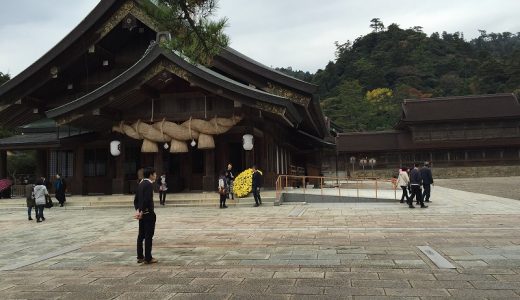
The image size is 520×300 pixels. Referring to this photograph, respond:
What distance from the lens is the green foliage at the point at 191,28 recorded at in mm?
5738

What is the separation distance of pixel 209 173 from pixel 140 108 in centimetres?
434

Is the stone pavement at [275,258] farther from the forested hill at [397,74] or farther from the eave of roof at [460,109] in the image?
the forested hill at [397,74]

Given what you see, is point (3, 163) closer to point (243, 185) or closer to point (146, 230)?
point (243, 185)

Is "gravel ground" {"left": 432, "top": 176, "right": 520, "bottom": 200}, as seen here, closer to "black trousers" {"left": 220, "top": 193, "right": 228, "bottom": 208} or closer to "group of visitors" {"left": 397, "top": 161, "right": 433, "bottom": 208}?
"group of visitors" {"left": 397, "top": 161, "right": 433, "bottom": 208}

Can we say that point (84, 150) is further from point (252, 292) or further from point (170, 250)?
point (252, 292)

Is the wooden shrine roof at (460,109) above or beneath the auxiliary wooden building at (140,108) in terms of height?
above

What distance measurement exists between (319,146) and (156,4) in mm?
22921

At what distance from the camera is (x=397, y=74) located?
3369 inches

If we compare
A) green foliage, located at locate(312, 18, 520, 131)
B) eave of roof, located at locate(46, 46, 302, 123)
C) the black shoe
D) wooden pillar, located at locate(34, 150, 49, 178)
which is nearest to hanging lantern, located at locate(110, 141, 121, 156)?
eave of roof, located at locate(46, 46, 302, 123)

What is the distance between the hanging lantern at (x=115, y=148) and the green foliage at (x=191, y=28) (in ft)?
41.6

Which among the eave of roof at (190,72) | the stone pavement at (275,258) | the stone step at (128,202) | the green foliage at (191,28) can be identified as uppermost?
the eave of roof at (190,72)

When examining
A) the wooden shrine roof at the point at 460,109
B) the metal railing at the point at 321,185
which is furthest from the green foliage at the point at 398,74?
the metal railing at the point at 321,185

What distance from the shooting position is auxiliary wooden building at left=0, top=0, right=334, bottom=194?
16.6 metres

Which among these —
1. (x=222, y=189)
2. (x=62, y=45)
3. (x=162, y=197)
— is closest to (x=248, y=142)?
(x=222, y=189)
